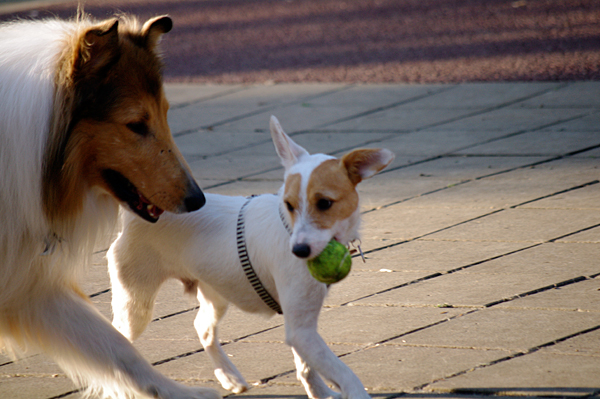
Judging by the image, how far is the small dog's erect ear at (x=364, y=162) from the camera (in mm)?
3584

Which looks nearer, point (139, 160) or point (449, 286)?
point (139, 160)

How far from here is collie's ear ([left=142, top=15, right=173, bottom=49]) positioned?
3695 mm

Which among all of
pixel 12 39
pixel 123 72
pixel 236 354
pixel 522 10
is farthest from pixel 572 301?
pixel 522 10

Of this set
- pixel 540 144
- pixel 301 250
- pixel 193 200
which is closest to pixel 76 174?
pixel 193 200

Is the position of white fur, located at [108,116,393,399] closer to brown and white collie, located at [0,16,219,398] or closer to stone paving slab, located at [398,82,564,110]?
brown and white collie, located at [0,16,219,398]

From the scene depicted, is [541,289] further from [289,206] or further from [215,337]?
[215,337]

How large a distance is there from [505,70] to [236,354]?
805cm

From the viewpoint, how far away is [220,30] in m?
17.2

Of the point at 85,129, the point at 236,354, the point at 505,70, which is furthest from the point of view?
the point at 505,70

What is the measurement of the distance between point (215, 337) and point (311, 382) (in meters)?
0.62

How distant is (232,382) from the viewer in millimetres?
3783

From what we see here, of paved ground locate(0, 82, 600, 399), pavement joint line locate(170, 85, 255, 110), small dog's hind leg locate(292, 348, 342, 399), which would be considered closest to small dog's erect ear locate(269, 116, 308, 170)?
small dog's hind leg locate(292, 348, 342, 399)

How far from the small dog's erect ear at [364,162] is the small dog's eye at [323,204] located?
8.0 inches

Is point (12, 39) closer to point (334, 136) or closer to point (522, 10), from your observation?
point (334, 136)
